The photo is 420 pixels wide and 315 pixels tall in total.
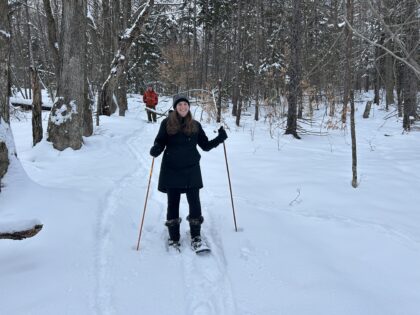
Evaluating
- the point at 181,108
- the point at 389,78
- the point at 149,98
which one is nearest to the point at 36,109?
the point at 181,108

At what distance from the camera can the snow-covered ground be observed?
3.30 metres

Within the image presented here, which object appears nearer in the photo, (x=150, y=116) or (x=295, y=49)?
(x=295, y=49)

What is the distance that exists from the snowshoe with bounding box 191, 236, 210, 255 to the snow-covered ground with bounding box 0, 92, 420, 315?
0.29 ft

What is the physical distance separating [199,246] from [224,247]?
32 cm

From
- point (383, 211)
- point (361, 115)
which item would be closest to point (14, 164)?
point (383, 211)

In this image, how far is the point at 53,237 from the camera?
168 inches

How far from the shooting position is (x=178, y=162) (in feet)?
14.7

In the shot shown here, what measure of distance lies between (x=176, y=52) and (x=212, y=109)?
724 inches

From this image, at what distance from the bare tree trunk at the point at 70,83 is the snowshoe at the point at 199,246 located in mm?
5566

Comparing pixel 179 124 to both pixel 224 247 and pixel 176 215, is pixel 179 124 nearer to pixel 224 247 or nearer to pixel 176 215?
pixel 176 215

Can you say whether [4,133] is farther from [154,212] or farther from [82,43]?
[82,43]

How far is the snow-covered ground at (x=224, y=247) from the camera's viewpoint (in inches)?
130

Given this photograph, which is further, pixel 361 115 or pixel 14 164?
pixel 361 115

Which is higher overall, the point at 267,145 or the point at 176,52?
the point at 176,52
